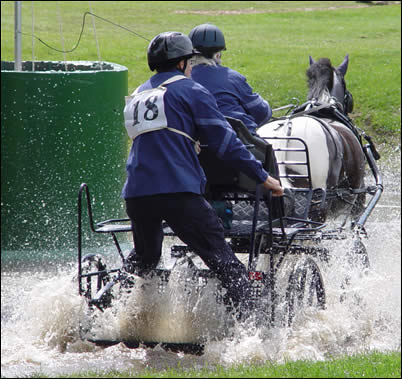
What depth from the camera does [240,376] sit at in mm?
4656

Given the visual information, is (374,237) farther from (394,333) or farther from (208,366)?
(208,366)

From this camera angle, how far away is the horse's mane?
7.94 meters

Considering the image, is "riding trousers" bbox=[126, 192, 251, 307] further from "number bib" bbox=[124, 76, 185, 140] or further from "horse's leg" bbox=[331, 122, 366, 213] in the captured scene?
"horse's leg" bbox=[331, 122, 366, 213]

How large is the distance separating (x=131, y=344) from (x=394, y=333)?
198 centimetres

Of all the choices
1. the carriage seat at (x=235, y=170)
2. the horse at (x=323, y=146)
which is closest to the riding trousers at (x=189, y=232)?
the carriage seat at (x=235, y=170)

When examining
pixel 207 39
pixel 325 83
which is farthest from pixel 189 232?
pixel 325 83

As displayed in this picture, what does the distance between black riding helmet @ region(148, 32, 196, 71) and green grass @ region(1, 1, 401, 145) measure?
5723 mm

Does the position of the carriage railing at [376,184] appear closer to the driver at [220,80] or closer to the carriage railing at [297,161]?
the carriage railing at [297,161]

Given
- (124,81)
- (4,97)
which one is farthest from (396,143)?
(4,97)

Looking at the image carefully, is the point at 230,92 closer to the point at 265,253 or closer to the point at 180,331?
the point at 265,253

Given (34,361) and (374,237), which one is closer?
(34,361)

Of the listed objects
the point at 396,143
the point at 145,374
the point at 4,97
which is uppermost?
the point at 4,97

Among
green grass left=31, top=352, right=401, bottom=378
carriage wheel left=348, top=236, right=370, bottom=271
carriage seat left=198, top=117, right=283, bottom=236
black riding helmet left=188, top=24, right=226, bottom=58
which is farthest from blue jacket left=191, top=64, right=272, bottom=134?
green grass left=31, top=352, right=401, bottom=378

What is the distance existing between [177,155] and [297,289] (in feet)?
4.80
